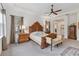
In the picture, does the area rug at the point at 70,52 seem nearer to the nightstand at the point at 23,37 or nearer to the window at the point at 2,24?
the nightstand at the point at 23,37

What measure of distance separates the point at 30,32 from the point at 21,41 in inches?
10.3

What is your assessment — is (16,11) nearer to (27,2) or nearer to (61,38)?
(27,2)

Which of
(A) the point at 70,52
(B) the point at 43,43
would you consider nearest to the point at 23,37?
(B) the point at 43,43

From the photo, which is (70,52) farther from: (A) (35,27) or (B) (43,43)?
(A) (35,27)

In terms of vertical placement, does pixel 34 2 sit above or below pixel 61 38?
above

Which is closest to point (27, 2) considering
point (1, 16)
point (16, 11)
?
point (16, 11)

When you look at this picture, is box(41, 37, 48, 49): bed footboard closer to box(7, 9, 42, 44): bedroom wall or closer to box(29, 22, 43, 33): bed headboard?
box(29, 22, 43, 33): bed headboard

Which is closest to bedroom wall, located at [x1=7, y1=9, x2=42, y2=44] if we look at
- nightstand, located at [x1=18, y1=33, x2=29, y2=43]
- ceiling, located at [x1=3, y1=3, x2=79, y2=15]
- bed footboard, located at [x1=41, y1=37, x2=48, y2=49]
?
ceiling, located at [x1=3, y1=3, x2=79, y2=15]

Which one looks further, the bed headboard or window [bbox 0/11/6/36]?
the bed headboard

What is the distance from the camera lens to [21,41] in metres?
1.87

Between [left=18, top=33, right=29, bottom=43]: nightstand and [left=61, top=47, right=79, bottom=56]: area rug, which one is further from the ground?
[left=18, top=33, right=29, bottom=43]: nightstand

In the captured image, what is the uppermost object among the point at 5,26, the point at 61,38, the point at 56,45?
the point at 5,26

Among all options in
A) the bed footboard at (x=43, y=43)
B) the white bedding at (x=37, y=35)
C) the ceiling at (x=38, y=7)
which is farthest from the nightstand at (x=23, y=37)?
the ceiling at (x=38, y=7)

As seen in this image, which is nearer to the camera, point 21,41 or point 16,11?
point 16,11
